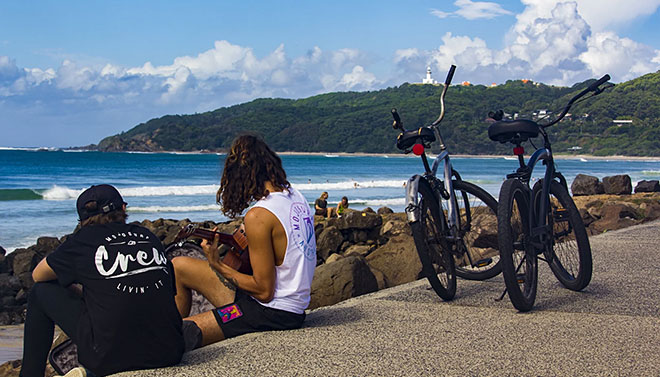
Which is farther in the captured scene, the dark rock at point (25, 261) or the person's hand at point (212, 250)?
the dark rock at point (25, 261)

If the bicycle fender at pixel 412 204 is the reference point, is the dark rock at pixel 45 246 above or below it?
below

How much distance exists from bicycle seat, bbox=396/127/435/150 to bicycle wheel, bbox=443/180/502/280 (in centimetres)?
48

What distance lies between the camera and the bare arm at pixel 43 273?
151 inches

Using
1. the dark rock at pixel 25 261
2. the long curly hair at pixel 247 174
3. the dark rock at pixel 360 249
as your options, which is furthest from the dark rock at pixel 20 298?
the long curly hair at pixel 247 174

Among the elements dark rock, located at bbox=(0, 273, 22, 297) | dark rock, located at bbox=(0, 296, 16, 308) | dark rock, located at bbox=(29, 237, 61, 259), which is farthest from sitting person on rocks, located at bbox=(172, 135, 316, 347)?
dark rock, located at bbox=(29, 237, 61, 259)

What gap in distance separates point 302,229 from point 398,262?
461 centimetres

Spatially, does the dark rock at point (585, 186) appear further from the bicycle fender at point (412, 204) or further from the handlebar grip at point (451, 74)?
the bicycle fender at point (412, 204)

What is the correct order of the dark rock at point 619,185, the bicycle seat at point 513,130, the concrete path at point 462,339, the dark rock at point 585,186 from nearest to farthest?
the concrete path at point 462,339 → the bicycle seat at point 513,130 → the dark rock at point 619,185 → the dark rock at point 585,186

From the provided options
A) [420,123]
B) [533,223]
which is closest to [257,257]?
[533,223]

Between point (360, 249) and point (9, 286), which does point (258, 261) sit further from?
point (360, 249)

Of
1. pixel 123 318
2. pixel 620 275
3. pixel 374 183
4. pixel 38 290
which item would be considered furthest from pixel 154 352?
pixel 374 183

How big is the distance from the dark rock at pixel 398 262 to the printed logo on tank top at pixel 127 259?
4988 mm

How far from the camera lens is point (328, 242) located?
43.2 ft

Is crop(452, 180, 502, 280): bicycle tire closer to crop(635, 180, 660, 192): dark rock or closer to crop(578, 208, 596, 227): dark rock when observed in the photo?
crop(578, 208, 596, 227): dark rock
